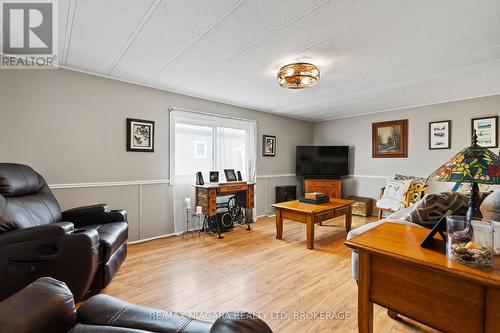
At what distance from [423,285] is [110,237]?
2.27m

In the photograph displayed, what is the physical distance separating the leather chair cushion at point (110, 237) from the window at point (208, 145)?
1.35m

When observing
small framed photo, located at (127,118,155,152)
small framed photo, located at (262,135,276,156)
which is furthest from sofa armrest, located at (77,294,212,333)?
small framed photo, located at (262,135,276,156)

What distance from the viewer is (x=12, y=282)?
1703 millimetres

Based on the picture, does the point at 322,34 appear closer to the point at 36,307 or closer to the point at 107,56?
the point at 107,56

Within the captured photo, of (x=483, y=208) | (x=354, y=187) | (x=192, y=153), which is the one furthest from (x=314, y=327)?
(x=354, y=187)

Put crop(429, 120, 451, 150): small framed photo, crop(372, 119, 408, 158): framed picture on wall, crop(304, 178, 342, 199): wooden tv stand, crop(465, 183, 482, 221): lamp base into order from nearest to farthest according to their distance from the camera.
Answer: crop(465, 183, 482, 221): lamp base, crop(429, 120, 451, 150): small framed photo, crop(372, 119, 408, 158): framed picture on wall, crop(304, 178, 342, 199): wooden tv stand

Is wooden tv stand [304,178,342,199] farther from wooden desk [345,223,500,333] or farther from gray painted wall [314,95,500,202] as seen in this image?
wooden desk [345,223,500,333]

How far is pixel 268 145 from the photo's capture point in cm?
505

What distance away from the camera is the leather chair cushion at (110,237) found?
197 cm

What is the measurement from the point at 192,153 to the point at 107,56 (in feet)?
6.10

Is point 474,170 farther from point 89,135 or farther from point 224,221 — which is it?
point 89,135

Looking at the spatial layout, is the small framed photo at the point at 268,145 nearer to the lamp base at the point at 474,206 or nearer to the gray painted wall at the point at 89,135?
the gray painted wall at the point at 89,135

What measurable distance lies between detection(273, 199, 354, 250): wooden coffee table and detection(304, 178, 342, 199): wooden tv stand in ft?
5.00

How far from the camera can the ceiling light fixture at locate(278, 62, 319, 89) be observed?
8.21 feet
